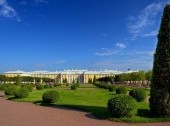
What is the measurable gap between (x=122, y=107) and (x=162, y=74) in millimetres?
2043

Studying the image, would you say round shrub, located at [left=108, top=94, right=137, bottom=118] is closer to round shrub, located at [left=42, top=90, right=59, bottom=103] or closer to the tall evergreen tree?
the tall evergreen tree

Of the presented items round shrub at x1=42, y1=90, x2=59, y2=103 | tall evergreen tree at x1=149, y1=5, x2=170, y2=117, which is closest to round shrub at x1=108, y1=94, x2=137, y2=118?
tall evergreen tree at x1=149, y1=5, x2=170, y2=117

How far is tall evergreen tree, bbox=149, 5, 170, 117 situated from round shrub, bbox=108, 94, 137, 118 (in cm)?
90

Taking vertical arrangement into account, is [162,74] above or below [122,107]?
above

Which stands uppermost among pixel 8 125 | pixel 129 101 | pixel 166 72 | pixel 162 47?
pixel 162 47

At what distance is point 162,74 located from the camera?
1277cm

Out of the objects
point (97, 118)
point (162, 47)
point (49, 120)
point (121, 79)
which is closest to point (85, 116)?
point (97, 118)

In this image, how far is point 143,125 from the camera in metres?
11.5

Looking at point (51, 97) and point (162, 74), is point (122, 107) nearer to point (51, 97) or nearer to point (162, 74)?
point (162, 74)

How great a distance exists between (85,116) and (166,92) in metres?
3.62

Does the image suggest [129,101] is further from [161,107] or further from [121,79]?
[121,79]

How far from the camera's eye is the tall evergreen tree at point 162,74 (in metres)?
12.5

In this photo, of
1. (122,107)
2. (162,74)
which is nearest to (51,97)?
(122,107)

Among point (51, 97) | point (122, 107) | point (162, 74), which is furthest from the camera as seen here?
point (51, 97)
